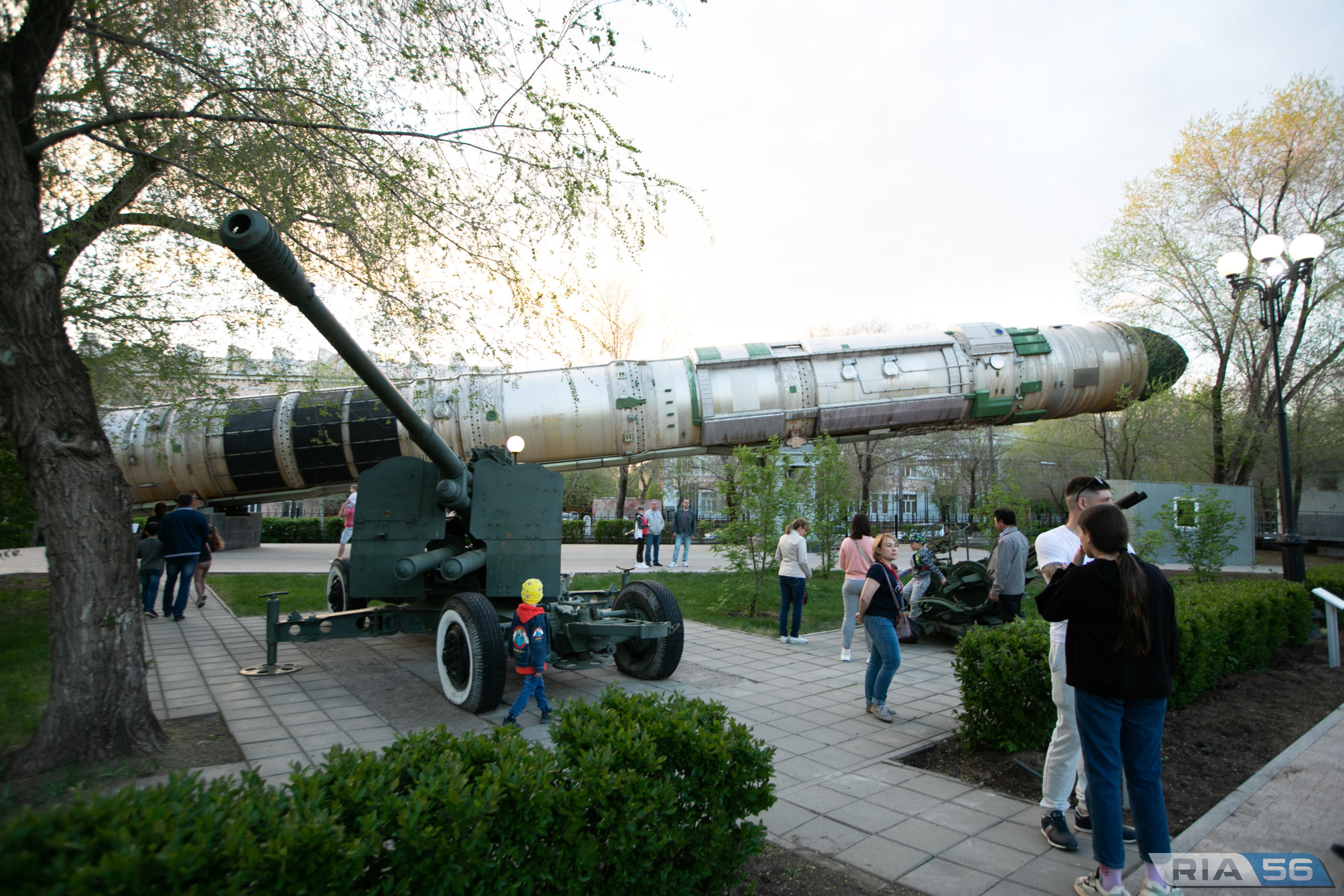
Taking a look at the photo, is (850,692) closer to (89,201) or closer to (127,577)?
(127,577)

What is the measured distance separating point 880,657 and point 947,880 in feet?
8.46

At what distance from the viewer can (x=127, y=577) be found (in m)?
4.51

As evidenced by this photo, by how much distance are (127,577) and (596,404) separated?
10.2 metres

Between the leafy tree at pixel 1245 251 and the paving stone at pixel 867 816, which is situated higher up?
the leafy tree at pixel 1245 251

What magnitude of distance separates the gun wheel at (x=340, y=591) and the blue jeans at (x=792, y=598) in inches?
183

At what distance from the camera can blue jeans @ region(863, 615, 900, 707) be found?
561cm

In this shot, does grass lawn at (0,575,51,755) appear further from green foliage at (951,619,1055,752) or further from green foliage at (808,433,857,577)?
green foliage at (808,433,857,577)

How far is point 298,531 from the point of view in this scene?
1043 inches

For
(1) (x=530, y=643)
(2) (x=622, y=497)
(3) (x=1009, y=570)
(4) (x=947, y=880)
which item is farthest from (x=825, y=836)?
(2) (x=622, y=497)

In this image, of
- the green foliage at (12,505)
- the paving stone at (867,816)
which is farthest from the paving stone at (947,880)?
the green foliage at (12,505)

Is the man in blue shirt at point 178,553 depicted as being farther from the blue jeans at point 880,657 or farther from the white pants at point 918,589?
the white pants at point 918,589

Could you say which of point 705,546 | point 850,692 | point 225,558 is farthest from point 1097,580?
point 705,546

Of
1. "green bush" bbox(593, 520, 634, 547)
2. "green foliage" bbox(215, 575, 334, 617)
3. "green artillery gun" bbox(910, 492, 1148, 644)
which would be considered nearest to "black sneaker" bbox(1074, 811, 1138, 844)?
"green artillery gun" bbox(910, 492, 1148, 644)

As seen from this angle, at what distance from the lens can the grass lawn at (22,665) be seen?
4.88 meters
